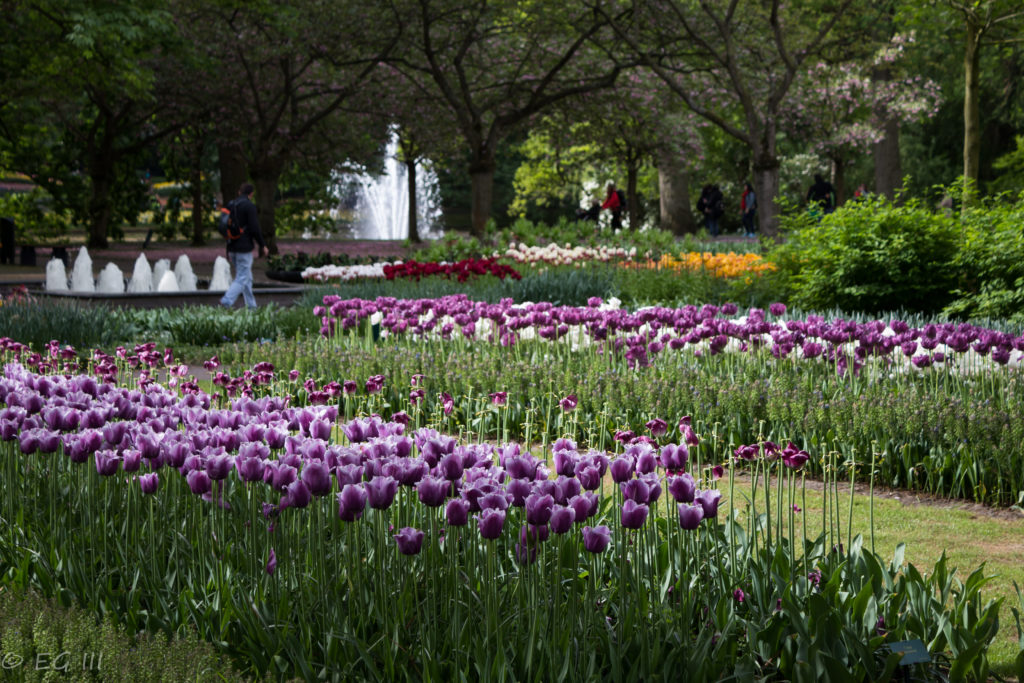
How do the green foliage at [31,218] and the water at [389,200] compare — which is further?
the water at [389,200]

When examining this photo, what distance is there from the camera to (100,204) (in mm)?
28781

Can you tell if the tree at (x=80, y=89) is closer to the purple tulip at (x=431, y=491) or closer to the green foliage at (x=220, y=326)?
the green foliage at (x=220, y=326)

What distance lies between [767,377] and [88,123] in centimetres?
3195

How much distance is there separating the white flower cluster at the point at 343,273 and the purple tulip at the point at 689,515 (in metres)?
14.3

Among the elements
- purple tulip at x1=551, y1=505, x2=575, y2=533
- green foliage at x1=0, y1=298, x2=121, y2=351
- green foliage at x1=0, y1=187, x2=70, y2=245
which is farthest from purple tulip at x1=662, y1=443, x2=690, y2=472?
green foliage at x1=0, y1=187, x2=70, y2=245

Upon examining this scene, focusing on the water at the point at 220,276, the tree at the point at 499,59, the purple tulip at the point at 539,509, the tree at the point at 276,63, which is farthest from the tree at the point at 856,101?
the purple tulip at the point at 539,509

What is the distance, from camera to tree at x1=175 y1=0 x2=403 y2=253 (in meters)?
22.8

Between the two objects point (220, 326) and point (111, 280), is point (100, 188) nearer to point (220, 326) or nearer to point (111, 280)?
point (111, 280)

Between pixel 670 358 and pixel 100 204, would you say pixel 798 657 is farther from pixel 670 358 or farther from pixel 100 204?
pixel 100 204

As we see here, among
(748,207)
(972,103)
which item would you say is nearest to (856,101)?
(748,207)

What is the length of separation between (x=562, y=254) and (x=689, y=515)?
14.3 m

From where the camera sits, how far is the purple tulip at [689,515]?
2916mm

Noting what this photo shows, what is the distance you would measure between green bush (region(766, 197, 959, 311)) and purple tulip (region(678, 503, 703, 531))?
874 centimetres

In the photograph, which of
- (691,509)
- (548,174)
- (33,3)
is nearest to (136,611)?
(691,509)
